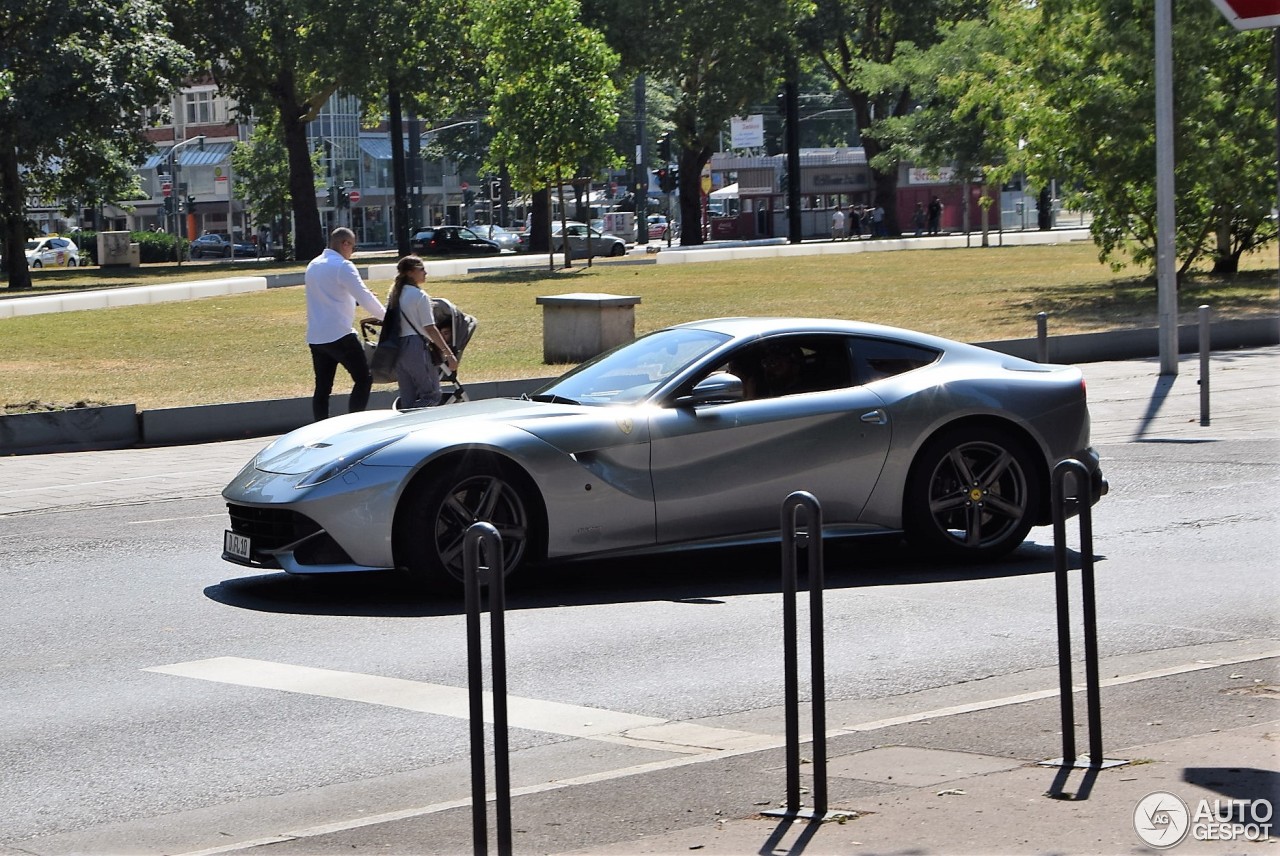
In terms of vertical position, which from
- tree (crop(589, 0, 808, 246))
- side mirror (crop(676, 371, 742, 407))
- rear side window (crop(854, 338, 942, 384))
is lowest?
side mirror (crop(676, 371, 742, 407))

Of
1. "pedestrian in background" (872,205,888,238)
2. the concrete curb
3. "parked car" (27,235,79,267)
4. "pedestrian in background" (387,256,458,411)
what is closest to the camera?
"pedestrian in background" (387,256,458,411)

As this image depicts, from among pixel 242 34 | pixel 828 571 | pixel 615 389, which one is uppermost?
pixel 242 34

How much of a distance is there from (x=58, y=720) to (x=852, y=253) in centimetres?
4733

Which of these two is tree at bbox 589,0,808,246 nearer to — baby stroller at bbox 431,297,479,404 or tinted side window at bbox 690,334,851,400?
baby stroller at bbox 431,297,479,404

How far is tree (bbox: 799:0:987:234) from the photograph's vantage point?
63.4m

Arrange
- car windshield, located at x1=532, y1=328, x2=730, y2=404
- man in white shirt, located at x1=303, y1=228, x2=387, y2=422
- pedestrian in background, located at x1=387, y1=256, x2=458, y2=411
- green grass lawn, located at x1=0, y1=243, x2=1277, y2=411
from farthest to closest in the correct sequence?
green grass lawn, located at x1=0, y1=243, x2=1277, y2=411 → man in white shirt, located at x1=303, y1=228, x2=387, y2=422 → pedestrian in background, located at x1=387, y1=256, x2=458, y2=411 → car windshield, located at x1=532, y1=328, x2=730, y2=404

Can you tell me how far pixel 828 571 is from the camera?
938 cm

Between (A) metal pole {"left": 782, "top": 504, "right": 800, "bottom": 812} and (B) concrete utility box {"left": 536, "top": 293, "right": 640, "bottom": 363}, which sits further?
(B) concrete utility box {"left": 536, "top": 293, "right": 640, "bottom": 363}

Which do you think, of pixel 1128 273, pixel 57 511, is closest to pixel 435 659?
pixel 57 511

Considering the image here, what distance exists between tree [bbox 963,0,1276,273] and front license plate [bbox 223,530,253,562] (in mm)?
22397

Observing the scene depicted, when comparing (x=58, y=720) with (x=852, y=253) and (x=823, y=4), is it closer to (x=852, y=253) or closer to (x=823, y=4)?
(x=852, y=253)

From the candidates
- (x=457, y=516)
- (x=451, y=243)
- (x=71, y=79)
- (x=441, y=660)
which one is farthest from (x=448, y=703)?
(x=451, y=243)

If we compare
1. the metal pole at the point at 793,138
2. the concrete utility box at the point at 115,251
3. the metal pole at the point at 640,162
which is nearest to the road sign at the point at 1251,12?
the metal pole at the point at 793,138

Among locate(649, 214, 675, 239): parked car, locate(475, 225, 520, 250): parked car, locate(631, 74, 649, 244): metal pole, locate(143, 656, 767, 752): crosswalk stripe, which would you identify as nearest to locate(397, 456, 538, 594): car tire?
locate(143, 656, 767, 752): crosswalk stripe
